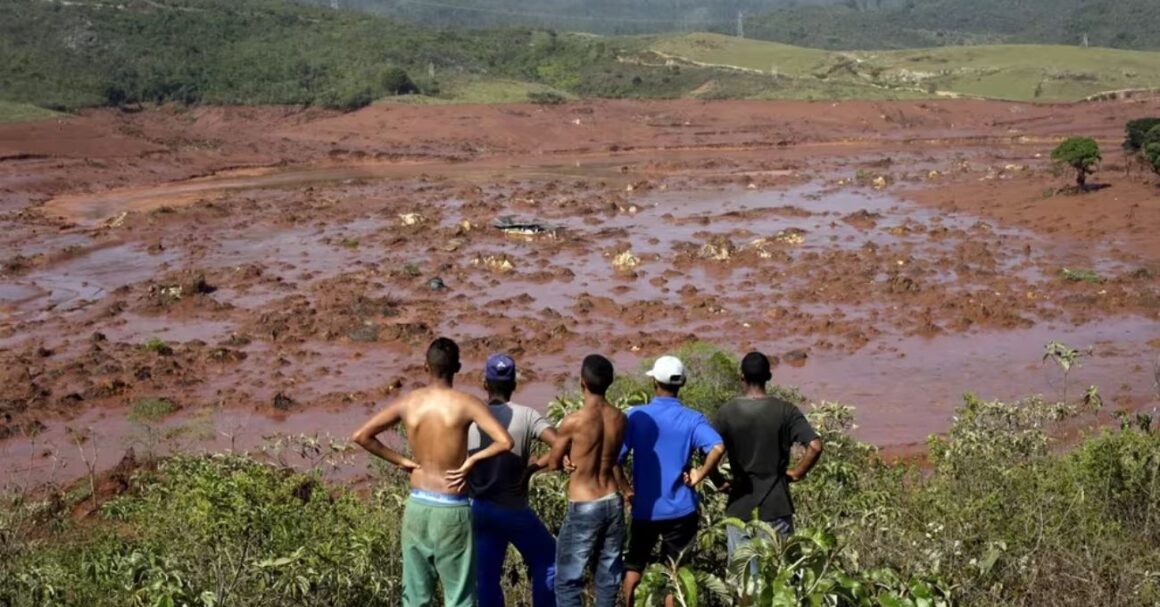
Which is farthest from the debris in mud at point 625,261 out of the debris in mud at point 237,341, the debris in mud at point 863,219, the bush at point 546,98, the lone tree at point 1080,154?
the bush at point 546,98

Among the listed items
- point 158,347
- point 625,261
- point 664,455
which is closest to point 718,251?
point 625,261

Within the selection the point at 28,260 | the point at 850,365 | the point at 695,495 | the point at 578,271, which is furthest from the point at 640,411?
the point at 28,260

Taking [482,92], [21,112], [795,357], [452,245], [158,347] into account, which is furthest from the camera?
[482,92]

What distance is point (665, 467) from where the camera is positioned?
5.05 metres

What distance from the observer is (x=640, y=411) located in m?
5.13

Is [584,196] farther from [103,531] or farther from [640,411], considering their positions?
[640,411]

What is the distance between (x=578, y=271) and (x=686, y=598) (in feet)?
55.7

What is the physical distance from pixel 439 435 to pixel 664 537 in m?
1.12

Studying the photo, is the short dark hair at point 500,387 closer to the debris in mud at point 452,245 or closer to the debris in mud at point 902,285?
the debris in mud at point 902,285

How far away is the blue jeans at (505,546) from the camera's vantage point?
5.08 m

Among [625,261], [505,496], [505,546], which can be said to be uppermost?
[505,496]

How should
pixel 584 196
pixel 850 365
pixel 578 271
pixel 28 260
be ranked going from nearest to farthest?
pixel 850 365 → pixel 578 271 → pixel 28 260 → pixel 584 196

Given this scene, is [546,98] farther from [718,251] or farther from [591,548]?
[591,548]

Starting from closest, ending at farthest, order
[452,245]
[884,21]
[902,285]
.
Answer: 1. [902,285]
2. [452,245]
3. [884,21]
